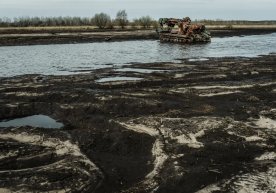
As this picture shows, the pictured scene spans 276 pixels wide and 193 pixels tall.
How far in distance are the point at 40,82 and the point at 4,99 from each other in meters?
3.32

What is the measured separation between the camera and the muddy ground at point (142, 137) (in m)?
7.51

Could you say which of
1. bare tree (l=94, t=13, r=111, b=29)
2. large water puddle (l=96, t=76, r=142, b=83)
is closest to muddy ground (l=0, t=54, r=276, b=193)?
large water puddle (l=96, t=76, r=142, b=83)

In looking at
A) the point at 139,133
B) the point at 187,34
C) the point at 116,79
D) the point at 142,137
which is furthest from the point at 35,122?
the point at 187,34

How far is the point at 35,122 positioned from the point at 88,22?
80.2 meters

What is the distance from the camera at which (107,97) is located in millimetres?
13703

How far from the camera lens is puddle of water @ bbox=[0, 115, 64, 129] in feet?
37.3

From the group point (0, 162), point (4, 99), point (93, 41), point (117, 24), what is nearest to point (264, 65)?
point (4, 99)

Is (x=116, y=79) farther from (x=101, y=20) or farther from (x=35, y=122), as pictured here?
(x=101, y=20)

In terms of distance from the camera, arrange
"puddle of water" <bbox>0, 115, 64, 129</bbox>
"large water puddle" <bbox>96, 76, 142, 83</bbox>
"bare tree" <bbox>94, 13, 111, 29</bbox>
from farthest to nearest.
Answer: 1. "bare tree" <bbox>94, 13, 111, 29</bbox>
2. "large water puddle" <bbox>96, 76, 142, 83</bbox>
3. "puddle of water" <bbox>0, 115, 64, 129</bbox>

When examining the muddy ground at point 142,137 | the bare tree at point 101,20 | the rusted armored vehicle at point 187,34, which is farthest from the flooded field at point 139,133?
the bare tree at point 101,20

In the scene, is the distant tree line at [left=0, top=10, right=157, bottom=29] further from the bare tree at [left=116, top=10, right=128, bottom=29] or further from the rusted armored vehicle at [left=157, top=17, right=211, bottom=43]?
the rusted armored vehicle at [left=157, top=17, right=211, bottom=43]

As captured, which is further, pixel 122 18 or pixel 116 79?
pixel 122 18

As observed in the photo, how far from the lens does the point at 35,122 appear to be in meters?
11.7

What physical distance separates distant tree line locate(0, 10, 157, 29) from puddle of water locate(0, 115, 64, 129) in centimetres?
6082
